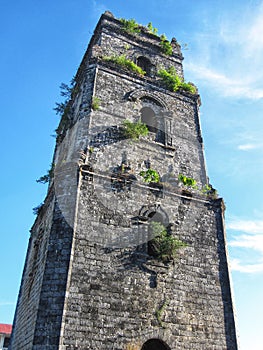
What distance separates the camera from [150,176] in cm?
1108

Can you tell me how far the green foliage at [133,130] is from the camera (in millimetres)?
11633

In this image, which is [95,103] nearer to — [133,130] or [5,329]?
[133,130]

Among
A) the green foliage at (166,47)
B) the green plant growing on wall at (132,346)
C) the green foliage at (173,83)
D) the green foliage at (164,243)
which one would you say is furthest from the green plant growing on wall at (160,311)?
the green foliage at (166,47)

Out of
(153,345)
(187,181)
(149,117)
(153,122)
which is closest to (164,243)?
(153,345)

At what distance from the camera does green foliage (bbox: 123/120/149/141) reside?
38.2ft

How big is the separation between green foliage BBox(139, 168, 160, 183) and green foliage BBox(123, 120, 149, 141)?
1.33m

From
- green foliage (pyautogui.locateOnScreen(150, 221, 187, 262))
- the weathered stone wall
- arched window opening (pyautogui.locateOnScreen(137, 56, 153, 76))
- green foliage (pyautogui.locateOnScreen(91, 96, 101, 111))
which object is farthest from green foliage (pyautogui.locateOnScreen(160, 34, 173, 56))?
green foliage (pyautogui.locateOnScreen(150, 221, 187, 262))

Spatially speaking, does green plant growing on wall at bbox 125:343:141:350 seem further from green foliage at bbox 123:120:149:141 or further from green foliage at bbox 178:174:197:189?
green foliage at bbox 123:120:149:141

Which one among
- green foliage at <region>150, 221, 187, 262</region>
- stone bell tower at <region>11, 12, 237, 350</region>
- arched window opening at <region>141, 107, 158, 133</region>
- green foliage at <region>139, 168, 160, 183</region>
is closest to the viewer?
stone bell tower at <region>11, 12, 237, 350</region>

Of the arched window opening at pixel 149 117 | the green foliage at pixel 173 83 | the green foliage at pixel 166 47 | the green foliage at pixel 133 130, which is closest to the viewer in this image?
the green foliage at pixel 133 130

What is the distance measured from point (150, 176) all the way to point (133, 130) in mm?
1775

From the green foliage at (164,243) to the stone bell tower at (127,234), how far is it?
0.03 meters

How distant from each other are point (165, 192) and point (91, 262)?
3.51 metres

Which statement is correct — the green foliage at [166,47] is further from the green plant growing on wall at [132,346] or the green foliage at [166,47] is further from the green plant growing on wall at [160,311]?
→ the green plant growing on wall at [132,346]
